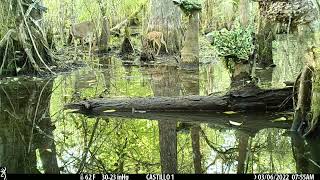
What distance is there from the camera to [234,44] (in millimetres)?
8328

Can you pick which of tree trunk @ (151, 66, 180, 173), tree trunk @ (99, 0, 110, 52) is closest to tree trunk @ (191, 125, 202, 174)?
tree trunk @ (151, 66, 180, 173)

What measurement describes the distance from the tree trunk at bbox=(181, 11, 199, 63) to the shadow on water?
12.9 feet

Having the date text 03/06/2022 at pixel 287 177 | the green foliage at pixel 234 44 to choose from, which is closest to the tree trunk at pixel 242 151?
the date text 03/06/2022 at pixel 287 177

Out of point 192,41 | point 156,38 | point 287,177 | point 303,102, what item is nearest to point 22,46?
point 192,41

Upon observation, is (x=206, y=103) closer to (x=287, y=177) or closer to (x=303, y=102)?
(x=303, y=102)

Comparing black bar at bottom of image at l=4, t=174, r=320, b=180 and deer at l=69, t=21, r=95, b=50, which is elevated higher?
deer at l=69, t=21, r=95, b=50

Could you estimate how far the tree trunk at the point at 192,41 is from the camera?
1175 centimetres

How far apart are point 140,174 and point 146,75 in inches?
271

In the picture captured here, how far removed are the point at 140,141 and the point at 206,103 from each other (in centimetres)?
153

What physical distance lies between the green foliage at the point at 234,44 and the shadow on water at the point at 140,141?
5.21ft

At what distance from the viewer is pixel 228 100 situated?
681cm

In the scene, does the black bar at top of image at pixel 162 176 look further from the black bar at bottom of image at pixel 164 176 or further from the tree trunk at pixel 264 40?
the tree trunk at pixel 264 40

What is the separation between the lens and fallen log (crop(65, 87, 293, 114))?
678 cm

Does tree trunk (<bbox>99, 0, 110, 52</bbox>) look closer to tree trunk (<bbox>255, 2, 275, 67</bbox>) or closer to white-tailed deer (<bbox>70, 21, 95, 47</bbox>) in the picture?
white-tailed deer (<bbox>70, 21, 95, 47</bbox>)
